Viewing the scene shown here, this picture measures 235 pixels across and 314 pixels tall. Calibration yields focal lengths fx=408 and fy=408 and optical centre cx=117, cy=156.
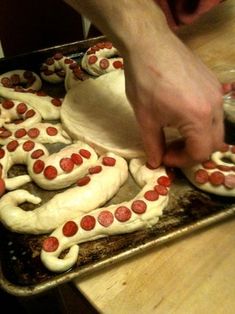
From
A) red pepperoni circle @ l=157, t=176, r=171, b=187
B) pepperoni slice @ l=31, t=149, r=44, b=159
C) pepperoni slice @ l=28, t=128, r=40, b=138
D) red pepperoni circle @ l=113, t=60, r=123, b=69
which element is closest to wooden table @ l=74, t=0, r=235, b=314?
red pepperoni circle @ l=157, t=176, r=171, b=187

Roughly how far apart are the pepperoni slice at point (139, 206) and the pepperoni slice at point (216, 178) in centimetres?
18

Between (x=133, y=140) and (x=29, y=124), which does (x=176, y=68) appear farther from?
(x=29, y=124)

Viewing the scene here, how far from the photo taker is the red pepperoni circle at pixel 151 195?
954mm

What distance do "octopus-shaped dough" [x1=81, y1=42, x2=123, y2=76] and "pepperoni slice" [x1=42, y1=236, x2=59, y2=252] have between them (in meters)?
0.71

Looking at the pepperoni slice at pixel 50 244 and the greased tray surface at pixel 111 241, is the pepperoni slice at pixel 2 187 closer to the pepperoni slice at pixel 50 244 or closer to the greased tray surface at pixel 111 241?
the greased tray surface at pixel 111 241

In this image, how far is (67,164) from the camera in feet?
3.38

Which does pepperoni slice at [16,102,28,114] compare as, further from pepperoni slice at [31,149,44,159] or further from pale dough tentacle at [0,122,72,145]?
pepperoni slice at [31,149,44,159]

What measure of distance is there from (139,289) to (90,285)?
10cm

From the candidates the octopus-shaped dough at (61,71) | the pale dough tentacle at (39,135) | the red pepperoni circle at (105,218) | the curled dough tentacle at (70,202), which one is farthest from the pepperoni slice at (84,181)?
the octopus-shaped dough at (61,71)

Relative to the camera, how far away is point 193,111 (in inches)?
32.9

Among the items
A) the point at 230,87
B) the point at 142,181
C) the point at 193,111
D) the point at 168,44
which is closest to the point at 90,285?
the point at 142,181

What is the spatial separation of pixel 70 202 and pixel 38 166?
15 cm

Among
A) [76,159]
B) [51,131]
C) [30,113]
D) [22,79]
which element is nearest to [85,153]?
[76,159]

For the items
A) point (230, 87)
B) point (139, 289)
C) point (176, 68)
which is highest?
point (176, 68)
